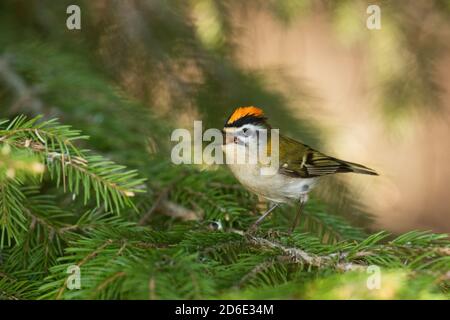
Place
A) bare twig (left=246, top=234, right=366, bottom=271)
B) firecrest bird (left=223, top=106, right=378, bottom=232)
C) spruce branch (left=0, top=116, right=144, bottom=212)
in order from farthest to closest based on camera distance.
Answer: firecrest bird (left=223, top=106, right=378, bottom=232), spruce branch (left=0, top=116, right=144, bottom=212), bare twig (left=246, top=234, right=366, bottom=271)

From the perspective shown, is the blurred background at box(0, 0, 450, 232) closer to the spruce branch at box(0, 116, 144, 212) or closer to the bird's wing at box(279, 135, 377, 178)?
the bird's wing at box(279, 135, 377, 178)

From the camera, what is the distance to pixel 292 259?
1.60 m

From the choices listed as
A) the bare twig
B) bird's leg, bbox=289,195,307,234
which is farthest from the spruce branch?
bird's leg, bbox=289,195,307,234

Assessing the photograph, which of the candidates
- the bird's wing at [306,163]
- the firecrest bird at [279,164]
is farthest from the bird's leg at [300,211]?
the bird's wing at [306,163]

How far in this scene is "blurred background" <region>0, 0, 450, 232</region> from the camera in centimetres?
264

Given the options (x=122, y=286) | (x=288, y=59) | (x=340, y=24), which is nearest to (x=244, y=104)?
(x=340, y=24)

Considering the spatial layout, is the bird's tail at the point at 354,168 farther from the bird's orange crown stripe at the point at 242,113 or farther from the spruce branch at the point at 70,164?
the spruce branch at the point at 70,164

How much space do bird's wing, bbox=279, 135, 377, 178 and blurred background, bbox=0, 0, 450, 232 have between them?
3.6 inches

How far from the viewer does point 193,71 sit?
2.89m

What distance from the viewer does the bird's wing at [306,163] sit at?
8.76 feet

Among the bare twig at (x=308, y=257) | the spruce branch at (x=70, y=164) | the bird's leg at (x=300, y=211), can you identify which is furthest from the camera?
the bird's leg at (x=300, y=211)

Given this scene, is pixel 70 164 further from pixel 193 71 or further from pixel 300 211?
pixel 193 71

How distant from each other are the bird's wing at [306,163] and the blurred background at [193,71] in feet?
0.30

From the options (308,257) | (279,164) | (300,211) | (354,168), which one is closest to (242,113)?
(279,164)
